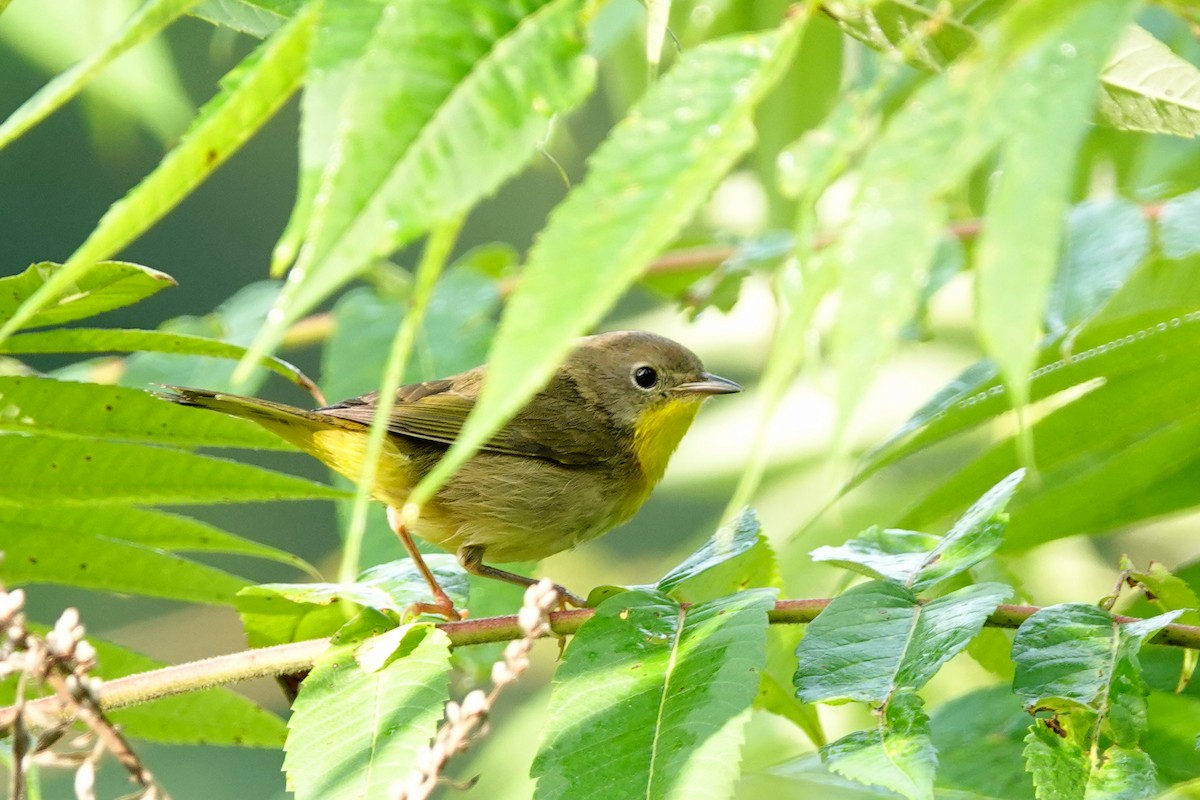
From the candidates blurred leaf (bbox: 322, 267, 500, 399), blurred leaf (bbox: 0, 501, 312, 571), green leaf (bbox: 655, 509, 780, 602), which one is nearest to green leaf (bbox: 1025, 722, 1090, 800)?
green leaf (bbox: 655, 509, 780, 602)

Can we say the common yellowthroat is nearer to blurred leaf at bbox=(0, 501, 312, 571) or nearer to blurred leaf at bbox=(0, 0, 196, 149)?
blurred leaf at bbox=(0, 501, 312, 571)

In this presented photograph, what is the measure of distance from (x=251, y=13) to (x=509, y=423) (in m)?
2.32

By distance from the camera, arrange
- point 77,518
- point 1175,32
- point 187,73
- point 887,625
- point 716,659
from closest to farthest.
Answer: point 716,659 → point 887,625 → point 77,518 → point 1175,32 → point 187,73

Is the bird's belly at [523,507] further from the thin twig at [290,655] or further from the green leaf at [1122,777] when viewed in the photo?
the green leaf at [1122,777]

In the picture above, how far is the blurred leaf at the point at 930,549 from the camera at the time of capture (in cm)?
209

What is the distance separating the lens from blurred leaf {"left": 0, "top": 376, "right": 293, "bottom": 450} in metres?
2.26

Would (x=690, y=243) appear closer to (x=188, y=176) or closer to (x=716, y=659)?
(x=716, y=659)

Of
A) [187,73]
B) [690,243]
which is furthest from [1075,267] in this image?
[187,73]

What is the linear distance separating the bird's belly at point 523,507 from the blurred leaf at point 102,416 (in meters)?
1.50

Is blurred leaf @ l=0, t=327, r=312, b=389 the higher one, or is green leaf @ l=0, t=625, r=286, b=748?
blurred leaf @ l=0, t=327, r=312, b=389

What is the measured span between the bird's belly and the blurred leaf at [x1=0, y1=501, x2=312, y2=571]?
1.41 m

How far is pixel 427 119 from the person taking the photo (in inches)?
49.1

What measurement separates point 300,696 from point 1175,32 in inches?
125

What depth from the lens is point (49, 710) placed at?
5.58ft
